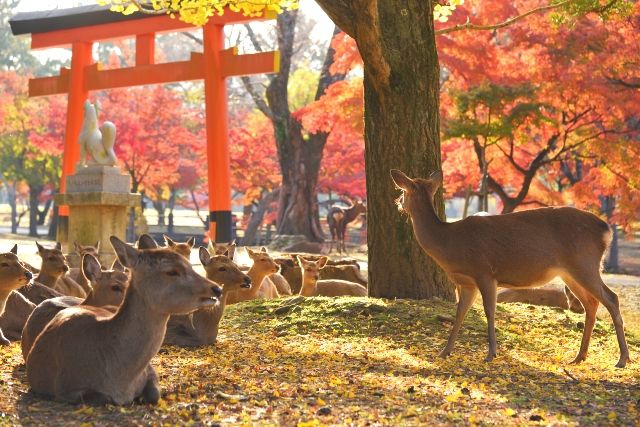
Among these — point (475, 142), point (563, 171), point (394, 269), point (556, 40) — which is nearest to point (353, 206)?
point (563, 171)

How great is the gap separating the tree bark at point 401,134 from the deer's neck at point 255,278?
172 centimetres

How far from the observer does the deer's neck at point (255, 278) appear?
1046cm

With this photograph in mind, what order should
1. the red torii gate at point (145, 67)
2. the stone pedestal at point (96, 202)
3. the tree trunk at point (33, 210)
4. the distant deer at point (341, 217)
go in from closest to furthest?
1. the stone pedestal at point (96, 202)
2. the red torii gate at point (145, 67)
3. the distant deer at point (341, 217)
4. the tree trunk at point (33, 210)

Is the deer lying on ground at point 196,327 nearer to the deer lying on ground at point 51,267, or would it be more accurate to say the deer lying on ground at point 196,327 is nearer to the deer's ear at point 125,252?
the deer lying on ground at point 51,267

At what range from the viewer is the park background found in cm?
822

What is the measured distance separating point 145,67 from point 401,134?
11.7 metres

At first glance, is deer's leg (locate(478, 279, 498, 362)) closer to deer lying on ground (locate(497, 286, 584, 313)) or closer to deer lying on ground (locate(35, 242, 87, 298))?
deer lying on ground (locate(35, 242, 87, 298))

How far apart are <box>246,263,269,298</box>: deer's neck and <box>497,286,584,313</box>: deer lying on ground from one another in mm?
2985

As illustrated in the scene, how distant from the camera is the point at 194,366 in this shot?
20.8 feet

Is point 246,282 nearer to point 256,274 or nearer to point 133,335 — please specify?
point 133,335

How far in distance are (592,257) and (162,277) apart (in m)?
3.57

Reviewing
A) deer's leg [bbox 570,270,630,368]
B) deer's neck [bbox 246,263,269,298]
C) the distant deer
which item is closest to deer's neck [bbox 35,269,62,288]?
deer's neck [bbox 246,263,269,298]

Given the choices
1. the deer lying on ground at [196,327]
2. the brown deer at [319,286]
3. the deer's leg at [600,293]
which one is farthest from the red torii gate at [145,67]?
the deer's leg at [600,293]

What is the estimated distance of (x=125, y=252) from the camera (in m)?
4.82
